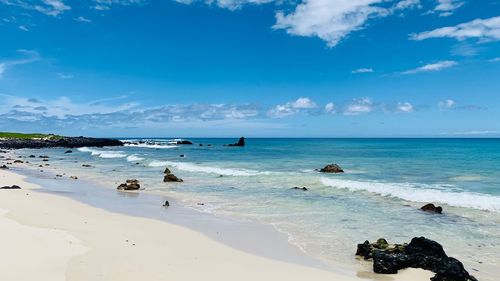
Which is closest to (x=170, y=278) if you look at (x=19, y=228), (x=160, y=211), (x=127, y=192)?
(x=19, y=228)

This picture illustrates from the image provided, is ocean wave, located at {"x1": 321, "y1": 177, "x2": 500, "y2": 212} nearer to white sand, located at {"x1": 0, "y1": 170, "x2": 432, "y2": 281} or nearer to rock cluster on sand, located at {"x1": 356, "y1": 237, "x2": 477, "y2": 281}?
rock cluster on sand, located at {"x1": 356, "y1": 237, "x2": 477, "y2": 281}

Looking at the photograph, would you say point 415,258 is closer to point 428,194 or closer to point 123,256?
point 123,256

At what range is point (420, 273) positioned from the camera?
10.0 metres

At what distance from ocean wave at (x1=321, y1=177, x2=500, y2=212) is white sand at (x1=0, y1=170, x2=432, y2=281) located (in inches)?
492

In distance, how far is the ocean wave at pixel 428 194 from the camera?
811 inches

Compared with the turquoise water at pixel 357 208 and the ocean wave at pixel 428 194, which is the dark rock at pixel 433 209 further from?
the ocean wave at pixel 428 194

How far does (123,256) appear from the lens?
1084 centimetres

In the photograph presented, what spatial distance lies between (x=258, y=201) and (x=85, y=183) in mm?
14565

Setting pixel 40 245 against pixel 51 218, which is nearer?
pixel 40 245

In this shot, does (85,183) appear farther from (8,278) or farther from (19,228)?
(8,278)

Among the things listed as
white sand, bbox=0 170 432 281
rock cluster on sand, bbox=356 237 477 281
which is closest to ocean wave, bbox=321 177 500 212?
rock cluster on sand, bbox=356 237 477 281

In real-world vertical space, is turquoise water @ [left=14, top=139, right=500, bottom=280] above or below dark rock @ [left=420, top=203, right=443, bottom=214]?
below

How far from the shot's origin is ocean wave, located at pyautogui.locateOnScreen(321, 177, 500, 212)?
67.6ft

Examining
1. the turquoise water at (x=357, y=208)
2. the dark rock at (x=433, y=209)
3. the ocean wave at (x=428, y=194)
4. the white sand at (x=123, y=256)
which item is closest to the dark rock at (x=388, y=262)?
the white sand at (x=123, y=256)
